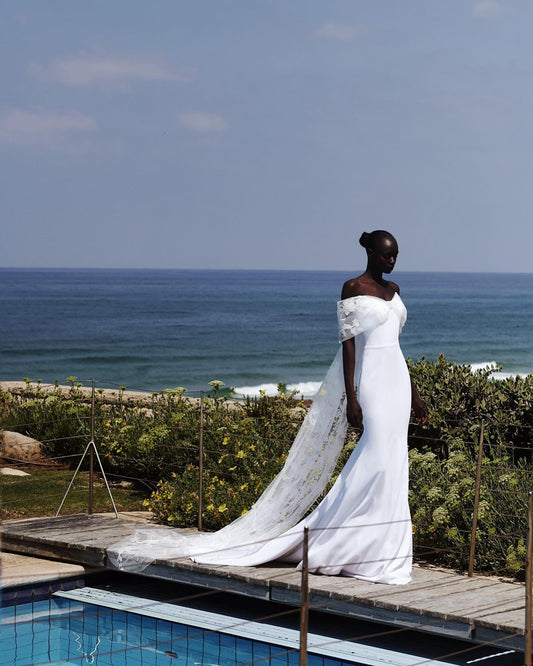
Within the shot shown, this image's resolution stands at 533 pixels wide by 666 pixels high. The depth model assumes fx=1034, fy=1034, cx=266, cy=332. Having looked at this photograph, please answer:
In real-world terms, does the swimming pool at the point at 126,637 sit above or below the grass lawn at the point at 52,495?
below

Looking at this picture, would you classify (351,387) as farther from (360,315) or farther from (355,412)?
(360,315)

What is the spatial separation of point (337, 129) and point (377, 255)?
70492mm

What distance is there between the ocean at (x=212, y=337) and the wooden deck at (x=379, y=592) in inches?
946

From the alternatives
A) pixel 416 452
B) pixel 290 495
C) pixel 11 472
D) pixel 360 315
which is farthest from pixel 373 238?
pixel 11 472

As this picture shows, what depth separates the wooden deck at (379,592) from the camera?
585 centimetres

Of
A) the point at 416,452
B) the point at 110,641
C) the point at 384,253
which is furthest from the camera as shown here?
the point at 416,452

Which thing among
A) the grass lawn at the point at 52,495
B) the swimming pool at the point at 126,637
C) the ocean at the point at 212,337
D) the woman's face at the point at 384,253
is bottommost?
the ocean at the point at 212,337

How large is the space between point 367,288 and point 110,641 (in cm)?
293

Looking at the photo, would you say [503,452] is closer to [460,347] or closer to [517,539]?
[517,539]

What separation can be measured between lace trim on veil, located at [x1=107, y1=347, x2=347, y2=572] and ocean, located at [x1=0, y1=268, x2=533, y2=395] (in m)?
24.2

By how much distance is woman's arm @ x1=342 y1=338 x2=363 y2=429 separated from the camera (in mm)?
6734

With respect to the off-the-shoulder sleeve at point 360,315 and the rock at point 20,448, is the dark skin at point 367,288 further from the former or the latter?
the rock at point 20,448

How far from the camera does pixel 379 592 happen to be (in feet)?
20.9

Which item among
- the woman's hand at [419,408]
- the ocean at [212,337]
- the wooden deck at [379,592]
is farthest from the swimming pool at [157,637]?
the ocean at [212,337]
